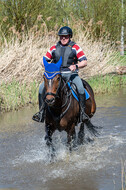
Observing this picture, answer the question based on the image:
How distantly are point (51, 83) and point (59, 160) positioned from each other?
1.90 metres

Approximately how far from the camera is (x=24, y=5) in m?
18.5

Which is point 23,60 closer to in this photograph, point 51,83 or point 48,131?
point 48,131

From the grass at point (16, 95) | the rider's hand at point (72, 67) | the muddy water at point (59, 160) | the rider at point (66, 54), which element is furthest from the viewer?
the grass at point (16, 95)

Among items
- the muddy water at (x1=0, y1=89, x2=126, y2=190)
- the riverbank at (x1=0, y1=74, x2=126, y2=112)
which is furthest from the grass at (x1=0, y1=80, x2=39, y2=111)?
the muddy water at (x1=0, y1=89, x2=126, y2=190)

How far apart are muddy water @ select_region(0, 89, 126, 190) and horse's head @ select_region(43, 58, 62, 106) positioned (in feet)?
4.45

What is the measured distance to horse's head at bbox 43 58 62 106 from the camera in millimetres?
5605

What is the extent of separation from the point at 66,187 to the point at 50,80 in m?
1.77

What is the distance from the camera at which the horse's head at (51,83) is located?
5605mm

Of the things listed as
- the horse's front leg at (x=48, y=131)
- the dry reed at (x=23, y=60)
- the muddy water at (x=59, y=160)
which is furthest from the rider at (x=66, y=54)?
the dry reed at (x=23, y=60)

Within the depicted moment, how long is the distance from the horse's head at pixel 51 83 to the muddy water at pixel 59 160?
53.4 inches

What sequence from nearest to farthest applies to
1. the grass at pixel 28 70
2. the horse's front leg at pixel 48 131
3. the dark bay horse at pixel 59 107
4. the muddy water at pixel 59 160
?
the muddy water at pixel 59 160, the dark bay horse at pixel 59 107, the horse's front leg at pixel 48 131, the grass at pixel 28 70

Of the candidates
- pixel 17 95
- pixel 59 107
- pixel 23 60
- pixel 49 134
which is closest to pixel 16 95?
pixel 17 95

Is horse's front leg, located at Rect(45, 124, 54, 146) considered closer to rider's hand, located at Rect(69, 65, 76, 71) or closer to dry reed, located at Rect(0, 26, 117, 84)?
rider's hand, located at Rect(69, 65, 76, 71)

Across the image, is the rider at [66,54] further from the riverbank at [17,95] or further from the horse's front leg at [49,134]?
the riverbank at [17,95]
